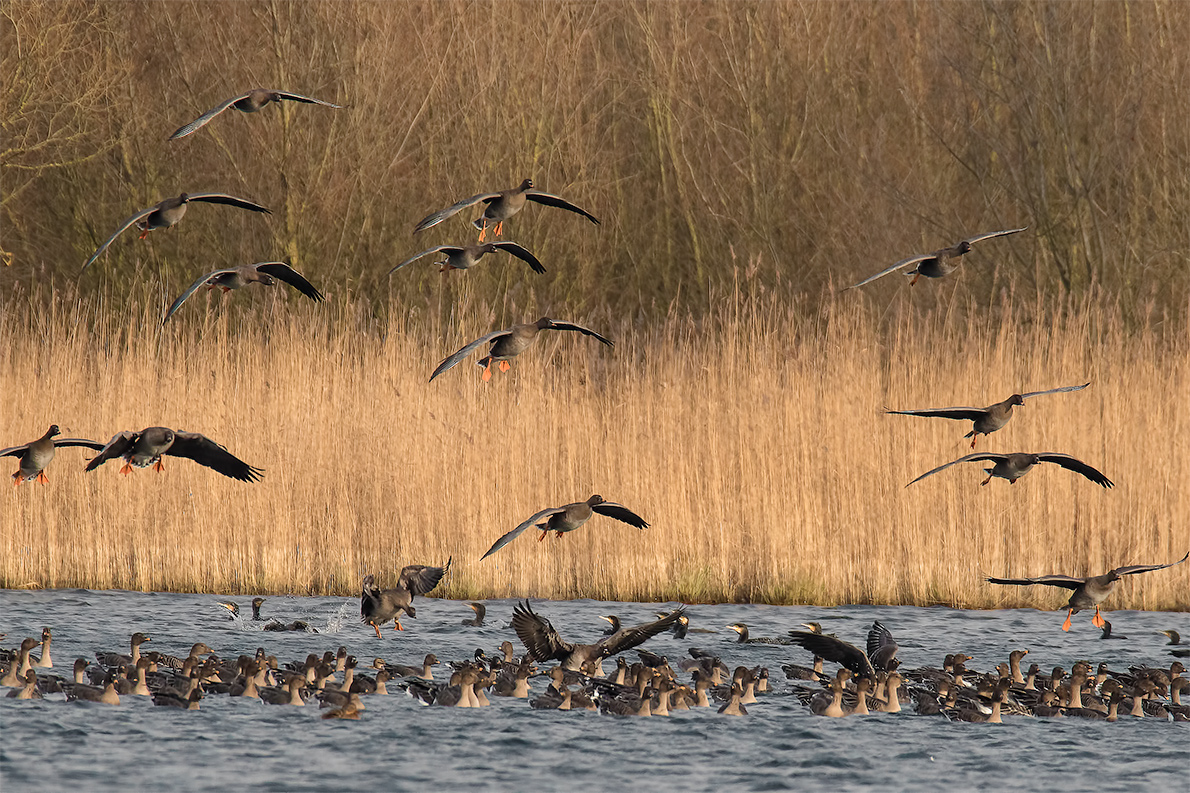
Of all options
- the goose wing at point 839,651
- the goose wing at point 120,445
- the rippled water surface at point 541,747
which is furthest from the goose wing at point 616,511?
the goose wing at point 120,445

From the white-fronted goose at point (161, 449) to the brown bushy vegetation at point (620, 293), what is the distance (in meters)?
2.89

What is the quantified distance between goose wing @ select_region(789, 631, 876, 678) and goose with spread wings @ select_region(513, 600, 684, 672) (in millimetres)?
723

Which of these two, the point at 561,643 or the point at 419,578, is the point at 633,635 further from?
the point at 419,578

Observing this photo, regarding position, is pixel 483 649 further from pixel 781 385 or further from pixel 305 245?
pixel 305 245

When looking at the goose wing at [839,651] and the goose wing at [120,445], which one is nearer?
the goose wing at [120,445]

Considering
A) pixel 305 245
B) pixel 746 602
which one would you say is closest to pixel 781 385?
pixel 746 602

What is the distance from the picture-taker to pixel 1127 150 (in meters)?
17.5

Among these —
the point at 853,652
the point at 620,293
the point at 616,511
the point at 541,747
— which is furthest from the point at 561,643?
the point at 620,293

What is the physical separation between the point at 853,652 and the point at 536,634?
1.72m

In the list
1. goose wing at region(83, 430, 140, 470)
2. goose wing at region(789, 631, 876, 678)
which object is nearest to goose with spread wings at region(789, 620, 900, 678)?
goose wing at region(789, 631, 876, 678)

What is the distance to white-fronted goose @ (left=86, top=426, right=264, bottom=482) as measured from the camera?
25.6 ft

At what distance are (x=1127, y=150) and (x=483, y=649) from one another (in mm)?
11070

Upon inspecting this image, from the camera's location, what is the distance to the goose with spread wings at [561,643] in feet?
27.4

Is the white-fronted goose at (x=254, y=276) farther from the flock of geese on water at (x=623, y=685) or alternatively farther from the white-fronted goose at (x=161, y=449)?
the flock of geese on water at (x=623, y=685)
